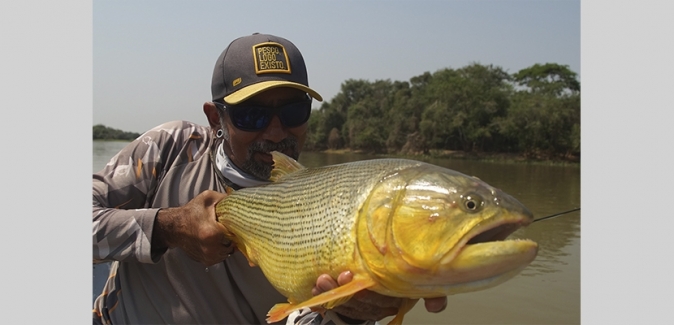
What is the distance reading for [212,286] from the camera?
2939 mm

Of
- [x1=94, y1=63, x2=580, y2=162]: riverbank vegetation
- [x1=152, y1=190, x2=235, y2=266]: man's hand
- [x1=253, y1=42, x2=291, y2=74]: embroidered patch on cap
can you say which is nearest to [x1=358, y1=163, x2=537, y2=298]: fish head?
[x1=152, y1=190, x2=235, y2=266]: man's hand

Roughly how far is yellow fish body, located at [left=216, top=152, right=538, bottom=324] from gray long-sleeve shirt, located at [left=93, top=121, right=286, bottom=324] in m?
0.82

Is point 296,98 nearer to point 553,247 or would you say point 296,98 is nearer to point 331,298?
point 331,298

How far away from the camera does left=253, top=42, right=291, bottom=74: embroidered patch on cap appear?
3.02m

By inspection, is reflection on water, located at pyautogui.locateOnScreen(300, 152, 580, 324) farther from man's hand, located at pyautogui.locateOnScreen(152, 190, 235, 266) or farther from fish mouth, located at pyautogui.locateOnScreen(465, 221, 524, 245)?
fish mouth, located at pyautogui.locateOnScreen(465, 221, 524, 245)

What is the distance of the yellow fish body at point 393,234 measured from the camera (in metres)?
1.63

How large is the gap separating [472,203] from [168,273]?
1991mm

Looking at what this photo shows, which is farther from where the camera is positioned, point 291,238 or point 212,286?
point 212,286

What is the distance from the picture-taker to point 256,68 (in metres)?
3.02

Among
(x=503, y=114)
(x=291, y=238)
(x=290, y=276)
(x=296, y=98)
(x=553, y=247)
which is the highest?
(x=503, y=114)

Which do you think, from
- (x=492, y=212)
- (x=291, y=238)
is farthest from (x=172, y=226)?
(x=492, y=212)

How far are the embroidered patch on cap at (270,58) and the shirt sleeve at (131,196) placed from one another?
2.16 feet

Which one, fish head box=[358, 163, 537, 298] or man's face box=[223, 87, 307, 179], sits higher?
man's face box=[223, 87, 307, 179]

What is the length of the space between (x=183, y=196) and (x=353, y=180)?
1417mm
